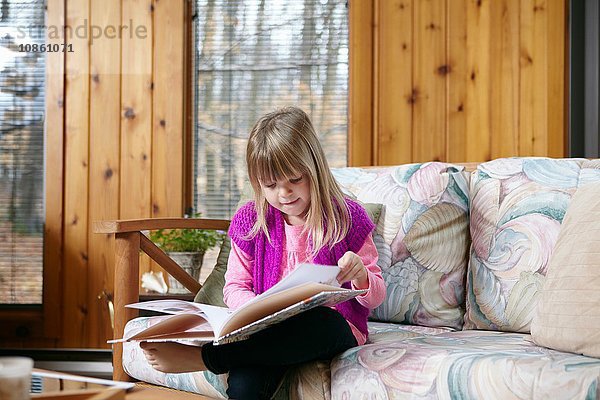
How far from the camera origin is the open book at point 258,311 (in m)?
1.33

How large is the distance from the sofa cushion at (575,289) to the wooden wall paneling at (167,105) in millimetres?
1767

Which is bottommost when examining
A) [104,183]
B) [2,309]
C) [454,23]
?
[2,309]

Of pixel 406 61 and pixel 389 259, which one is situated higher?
pixel 406 61

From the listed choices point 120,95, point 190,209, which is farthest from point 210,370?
point 120,95

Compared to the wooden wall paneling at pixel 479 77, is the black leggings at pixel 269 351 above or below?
below

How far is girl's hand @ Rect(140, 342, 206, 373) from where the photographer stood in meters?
1.51

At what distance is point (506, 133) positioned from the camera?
9.52ft

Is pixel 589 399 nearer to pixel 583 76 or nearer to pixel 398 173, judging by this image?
pixel 398 173

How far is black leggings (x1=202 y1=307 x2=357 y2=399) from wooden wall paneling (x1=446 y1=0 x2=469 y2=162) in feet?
5.11

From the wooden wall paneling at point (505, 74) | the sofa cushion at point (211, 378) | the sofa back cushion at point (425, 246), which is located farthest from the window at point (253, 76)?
the sofa cushion at point (211, 378)

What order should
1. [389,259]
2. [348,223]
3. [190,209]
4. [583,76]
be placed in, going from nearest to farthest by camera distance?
[348,223], [389,259], [583,76], [190,209]

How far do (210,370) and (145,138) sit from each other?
5.47ft

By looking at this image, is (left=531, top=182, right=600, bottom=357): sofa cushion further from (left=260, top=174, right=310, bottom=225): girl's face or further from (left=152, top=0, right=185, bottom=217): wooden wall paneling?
(left=152, top=0, right=185, bottom=217): wooden wall paneling

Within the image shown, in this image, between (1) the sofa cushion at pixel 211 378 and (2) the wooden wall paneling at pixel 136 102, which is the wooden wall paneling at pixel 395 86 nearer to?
(2) the wooden wall paneling at pixel 136 102
